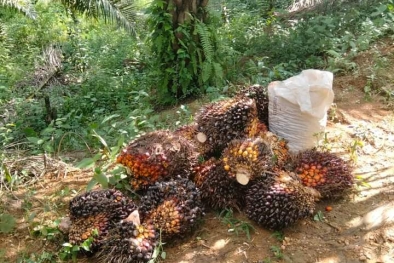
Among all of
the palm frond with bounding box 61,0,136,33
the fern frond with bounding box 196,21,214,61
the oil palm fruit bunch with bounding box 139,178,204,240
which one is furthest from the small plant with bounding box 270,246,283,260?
the palm frond with bounding box 61,0,136,33

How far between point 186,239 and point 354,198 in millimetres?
1254

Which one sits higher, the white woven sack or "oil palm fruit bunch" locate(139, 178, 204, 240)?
the white woven sack

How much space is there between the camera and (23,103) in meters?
5.88

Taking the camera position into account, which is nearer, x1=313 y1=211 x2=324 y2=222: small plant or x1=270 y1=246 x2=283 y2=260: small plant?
x1=270 y1=246 x2=283 y2=260: small plant

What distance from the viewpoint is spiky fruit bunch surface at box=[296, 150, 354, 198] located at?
299cm

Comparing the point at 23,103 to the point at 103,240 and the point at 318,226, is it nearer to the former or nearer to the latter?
the point at 103,240

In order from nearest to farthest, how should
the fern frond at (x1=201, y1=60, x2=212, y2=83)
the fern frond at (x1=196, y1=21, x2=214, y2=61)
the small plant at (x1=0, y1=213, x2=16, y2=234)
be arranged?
the small plant at (x1=0, y1=213, x2=16, y2=234) → the fern frond at (x1=196, y1=21, x2=214, y2=61) → the fern frond at (x1=201, y1=60, x2=212, y2=83)

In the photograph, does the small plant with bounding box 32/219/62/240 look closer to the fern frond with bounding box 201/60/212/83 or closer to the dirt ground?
the dirt ground

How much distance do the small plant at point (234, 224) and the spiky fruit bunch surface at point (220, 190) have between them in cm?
5

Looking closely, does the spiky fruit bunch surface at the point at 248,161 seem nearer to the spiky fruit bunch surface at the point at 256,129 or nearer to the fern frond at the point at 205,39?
the spiky fruit bunch surface at the point at 256,129

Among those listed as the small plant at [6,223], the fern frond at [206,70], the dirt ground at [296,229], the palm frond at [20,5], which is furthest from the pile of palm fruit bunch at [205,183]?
the palm frond at [20,5]

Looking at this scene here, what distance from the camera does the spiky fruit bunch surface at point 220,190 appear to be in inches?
115

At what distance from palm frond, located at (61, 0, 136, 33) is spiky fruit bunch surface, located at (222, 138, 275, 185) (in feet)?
14.3

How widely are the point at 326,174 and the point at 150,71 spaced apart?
3675 millimetres
